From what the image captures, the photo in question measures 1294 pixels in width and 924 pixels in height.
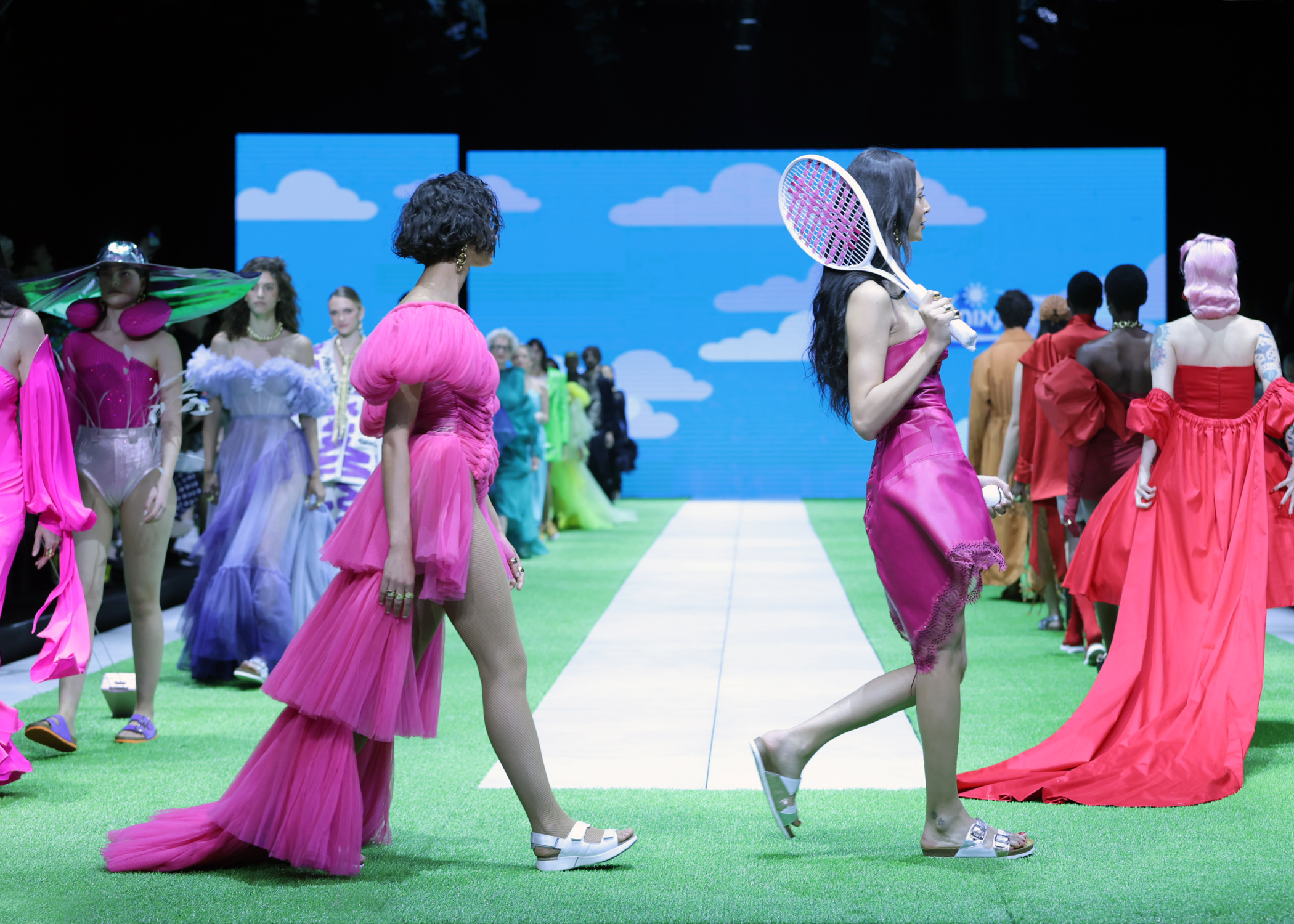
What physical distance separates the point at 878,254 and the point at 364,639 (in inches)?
52.4

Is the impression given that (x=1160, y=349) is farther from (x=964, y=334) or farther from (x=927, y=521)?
(x=964, y=334)

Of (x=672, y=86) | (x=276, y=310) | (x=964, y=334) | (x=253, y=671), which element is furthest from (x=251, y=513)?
(x=672, y=86)

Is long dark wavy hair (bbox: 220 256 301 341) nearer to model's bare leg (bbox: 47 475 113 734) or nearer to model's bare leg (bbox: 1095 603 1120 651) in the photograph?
model's bare leg (bbox: 47 475 113 734)

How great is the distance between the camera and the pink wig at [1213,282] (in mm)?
4062

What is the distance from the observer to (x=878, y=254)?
2947mm

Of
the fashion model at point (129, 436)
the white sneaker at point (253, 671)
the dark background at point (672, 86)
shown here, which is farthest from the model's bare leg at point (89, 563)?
the dark background at point (672, 86)

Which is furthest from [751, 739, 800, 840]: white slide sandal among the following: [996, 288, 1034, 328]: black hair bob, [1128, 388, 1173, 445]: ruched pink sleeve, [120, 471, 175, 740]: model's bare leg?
[996, 288, 1034, 328]: black hair bob

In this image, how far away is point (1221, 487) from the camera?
4031 mm

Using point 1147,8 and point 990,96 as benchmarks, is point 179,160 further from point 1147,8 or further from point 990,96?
point 1147,8

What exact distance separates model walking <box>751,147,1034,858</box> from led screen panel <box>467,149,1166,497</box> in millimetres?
12998

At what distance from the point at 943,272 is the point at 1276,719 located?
11.7m

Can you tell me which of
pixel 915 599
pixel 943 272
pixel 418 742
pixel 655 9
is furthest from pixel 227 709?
pixel 943 272

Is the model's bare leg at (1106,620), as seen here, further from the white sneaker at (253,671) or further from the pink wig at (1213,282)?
the white sneaker at (253,671)

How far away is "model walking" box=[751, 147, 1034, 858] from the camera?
282cm
